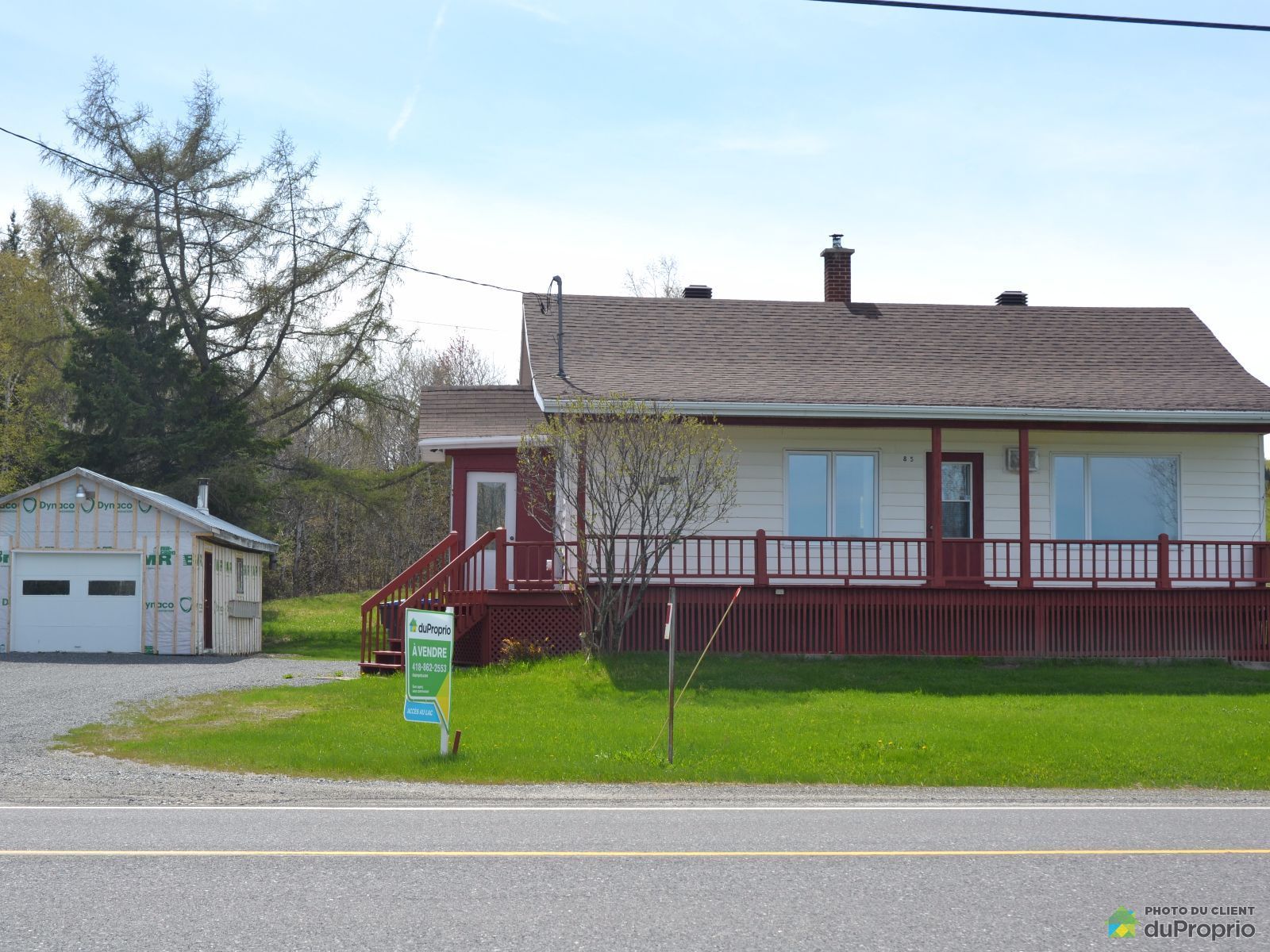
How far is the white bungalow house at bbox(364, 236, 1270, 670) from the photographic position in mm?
18859

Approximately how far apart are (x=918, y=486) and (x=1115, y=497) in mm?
3143

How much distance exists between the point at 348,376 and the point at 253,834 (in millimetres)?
33169

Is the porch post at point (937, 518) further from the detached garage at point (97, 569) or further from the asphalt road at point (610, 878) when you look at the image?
the detached garage at point (97, 569)

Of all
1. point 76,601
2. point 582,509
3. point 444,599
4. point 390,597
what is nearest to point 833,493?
point 582,509

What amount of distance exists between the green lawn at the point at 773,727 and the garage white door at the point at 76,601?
9.31 metres

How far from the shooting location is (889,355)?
21.7 m

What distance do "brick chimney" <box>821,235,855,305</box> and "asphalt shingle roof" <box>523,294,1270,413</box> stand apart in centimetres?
79

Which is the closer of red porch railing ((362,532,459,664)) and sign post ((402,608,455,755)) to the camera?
sign post ((402,608,455,755))

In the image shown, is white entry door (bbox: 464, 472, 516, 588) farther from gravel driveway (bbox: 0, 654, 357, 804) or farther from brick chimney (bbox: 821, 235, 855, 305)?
brick chimney (bbox: 821, 235, 855, 305)

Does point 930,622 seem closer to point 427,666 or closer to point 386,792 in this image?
point 427,666

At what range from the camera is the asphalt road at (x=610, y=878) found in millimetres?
5738

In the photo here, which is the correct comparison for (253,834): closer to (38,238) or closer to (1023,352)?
(1023,352)

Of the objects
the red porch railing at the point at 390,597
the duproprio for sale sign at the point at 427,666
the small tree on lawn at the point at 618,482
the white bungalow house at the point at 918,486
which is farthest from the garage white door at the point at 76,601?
the duproprio for sale sign at the point at 427,666

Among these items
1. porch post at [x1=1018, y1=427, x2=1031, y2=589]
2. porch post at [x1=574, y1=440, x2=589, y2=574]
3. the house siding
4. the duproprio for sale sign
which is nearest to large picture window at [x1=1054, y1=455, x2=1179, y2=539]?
the house siding
